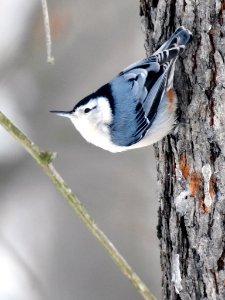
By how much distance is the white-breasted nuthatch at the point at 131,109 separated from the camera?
256 centimetres

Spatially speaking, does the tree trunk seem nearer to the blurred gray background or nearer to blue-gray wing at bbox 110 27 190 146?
blue-gray wing at bbox 110 27 190 146

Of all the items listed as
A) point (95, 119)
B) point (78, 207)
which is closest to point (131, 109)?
point (95, 119)

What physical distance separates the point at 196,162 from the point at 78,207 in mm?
590

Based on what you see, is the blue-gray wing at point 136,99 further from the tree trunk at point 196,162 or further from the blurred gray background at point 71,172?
the blurred gray background at point 71,172

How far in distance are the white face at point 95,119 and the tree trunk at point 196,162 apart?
10.5 inches

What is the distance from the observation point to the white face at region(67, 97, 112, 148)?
106 inches

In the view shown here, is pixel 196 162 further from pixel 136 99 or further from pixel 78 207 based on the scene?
pixel 78 207

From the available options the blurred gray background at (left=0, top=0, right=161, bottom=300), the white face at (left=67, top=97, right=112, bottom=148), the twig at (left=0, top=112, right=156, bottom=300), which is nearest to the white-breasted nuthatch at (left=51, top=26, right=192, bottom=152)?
the white face at (left=67, top=97, right=112, bottom=148)

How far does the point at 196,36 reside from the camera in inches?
92.8

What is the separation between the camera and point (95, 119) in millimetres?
2725

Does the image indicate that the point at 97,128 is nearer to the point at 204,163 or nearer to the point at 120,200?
the point at 204,163

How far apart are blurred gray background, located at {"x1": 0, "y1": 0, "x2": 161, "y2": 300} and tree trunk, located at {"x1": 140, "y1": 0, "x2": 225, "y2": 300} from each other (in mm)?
1999

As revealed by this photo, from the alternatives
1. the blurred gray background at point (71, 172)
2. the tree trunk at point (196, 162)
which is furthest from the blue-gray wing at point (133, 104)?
the blurred gray background at point (71, 172)

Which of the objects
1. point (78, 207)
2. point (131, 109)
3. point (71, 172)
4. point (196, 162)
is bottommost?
point (71, 172)
